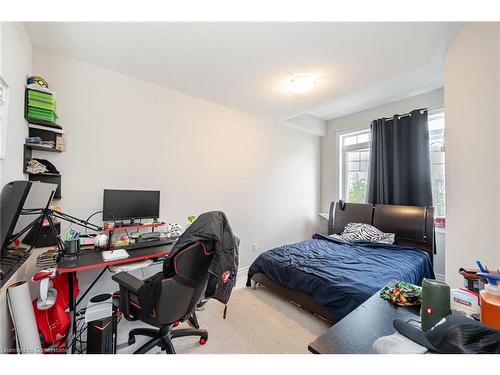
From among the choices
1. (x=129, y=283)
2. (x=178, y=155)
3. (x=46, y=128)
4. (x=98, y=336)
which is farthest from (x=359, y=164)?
(x=46, y=128)

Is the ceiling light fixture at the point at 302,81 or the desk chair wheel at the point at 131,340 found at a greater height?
the ceiling light fixture at the point at 302,81

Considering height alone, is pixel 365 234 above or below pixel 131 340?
above

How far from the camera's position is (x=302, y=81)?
7.49ft

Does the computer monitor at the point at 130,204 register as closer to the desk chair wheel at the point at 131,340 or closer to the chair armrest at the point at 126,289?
the chair armrest at the point at 126,289

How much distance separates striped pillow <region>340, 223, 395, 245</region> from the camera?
9.95ft

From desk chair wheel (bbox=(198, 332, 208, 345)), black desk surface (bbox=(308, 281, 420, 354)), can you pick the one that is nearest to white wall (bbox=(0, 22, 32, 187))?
desk chair wheel (bbox=(198, 332, 208, 345))

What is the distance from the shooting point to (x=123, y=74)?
7.41 feet

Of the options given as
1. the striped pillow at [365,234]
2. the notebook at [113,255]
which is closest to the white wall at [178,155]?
the notebook at [113,255]

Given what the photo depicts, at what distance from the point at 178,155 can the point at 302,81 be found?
171cm

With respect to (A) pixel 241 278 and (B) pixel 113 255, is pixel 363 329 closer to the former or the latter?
(B) pixel 113 255

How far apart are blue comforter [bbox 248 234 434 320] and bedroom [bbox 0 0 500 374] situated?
2cm

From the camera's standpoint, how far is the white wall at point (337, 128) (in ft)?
10.8

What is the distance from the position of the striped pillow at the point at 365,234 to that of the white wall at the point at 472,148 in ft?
4.57
